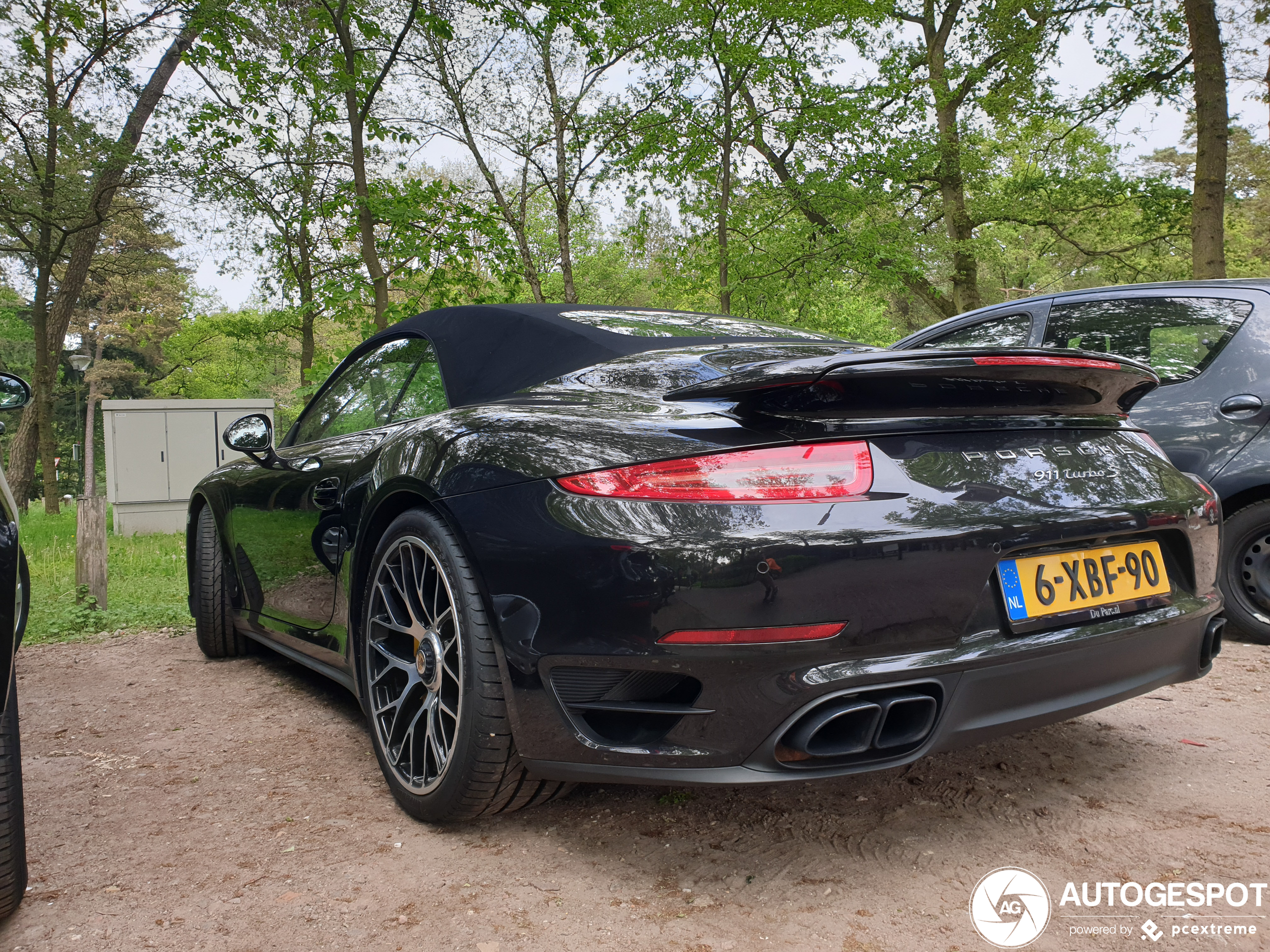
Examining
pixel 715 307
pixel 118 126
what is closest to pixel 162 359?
pixel 118 126

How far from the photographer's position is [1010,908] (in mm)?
1755

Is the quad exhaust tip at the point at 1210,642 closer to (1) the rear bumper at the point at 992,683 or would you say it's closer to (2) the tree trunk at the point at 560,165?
(1) the rear bumper at the point at 992,683

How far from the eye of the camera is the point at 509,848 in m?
2.13

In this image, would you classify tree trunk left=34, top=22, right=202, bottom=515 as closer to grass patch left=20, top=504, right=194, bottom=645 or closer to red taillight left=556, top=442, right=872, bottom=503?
grass patch left=20, top=504, right=194, bottom=645

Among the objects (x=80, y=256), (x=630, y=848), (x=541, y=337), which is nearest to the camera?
(x=630, y=848)

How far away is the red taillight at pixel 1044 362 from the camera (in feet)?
5.97

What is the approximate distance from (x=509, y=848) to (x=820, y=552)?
1.10 m

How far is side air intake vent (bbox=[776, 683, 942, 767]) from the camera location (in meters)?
1.68

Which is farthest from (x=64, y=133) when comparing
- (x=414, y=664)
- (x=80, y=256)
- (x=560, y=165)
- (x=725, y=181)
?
(x=414, y=664)

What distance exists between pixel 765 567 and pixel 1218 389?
318 centimetres

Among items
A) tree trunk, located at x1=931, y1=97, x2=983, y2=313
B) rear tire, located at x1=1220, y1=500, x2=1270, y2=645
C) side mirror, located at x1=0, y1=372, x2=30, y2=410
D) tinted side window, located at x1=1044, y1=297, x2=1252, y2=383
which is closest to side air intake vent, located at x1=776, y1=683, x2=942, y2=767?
side mirror, located at x1=0, y1=372, x2=30, y2=410

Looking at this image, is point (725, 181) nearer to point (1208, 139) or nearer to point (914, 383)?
point (1208, 139)

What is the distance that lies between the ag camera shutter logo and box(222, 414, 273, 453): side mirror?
2844mm

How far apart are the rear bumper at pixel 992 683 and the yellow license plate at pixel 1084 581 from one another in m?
0.05
